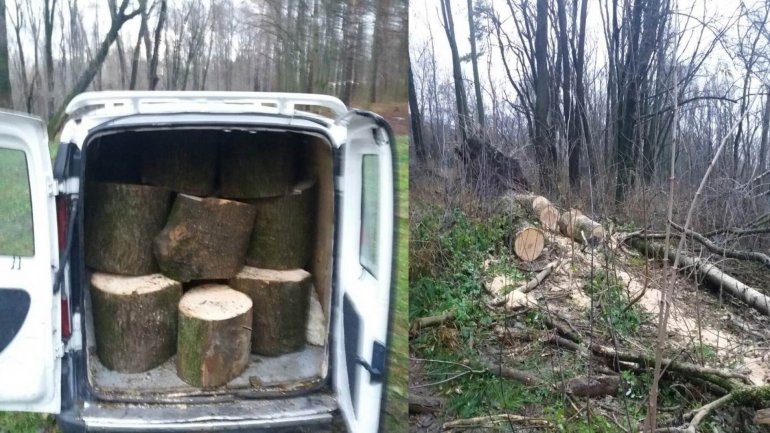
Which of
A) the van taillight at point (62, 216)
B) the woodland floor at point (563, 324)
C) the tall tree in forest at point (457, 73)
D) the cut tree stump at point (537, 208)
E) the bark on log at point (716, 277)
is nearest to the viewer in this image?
the van taillight at point (62, 216)

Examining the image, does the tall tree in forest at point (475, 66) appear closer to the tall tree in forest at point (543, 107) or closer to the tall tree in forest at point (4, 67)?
the tall tree in forest at point (543, 107)

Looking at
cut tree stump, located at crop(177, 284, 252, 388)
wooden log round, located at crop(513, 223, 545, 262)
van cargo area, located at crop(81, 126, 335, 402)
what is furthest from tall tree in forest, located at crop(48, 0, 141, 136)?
wooden log round, located at crop(513, 223, 545, 262)

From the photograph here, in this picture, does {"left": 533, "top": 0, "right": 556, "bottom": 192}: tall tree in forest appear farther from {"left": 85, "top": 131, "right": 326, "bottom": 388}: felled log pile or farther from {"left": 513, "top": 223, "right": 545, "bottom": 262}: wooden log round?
{"left": 85, "top": 131, "right": 326, "bottom": 388}: felled log pile

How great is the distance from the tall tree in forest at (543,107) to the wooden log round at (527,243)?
18 centimetres

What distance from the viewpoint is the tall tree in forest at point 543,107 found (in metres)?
2.25

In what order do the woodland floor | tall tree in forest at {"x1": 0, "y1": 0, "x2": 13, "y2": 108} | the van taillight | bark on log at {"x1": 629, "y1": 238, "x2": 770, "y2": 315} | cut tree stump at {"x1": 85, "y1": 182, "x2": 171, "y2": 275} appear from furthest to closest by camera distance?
bark on log at {"x1": 629, "y1": 238, "x2": 770, "y2": 315}
the woodland floor
cut tree stump at {"x1": 85, "y1": 182, "x2": 171, "y2": 275}
the van taillight
tall tree in forest at {"x1": 0, "y1": 0, "x2": 13, "y2": 108}

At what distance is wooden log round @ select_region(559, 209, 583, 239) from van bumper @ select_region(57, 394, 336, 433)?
3.67 feet

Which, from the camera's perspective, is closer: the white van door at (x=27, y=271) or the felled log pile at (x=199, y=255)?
the white van door at (x=27, y=271)

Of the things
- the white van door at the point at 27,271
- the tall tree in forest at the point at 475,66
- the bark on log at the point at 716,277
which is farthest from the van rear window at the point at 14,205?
the bark on log at the point at 716,277

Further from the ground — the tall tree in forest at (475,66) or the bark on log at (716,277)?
the tall tree in forest at (475,66)

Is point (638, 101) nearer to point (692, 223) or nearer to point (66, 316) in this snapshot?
point (692, 223)

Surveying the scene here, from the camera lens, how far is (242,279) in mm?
2160

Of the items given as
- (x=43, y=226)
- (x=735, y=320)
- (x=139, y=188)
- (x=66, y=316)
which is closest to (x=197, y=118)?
(x=139, y=188)

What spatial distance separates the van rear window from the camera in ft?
5.74
